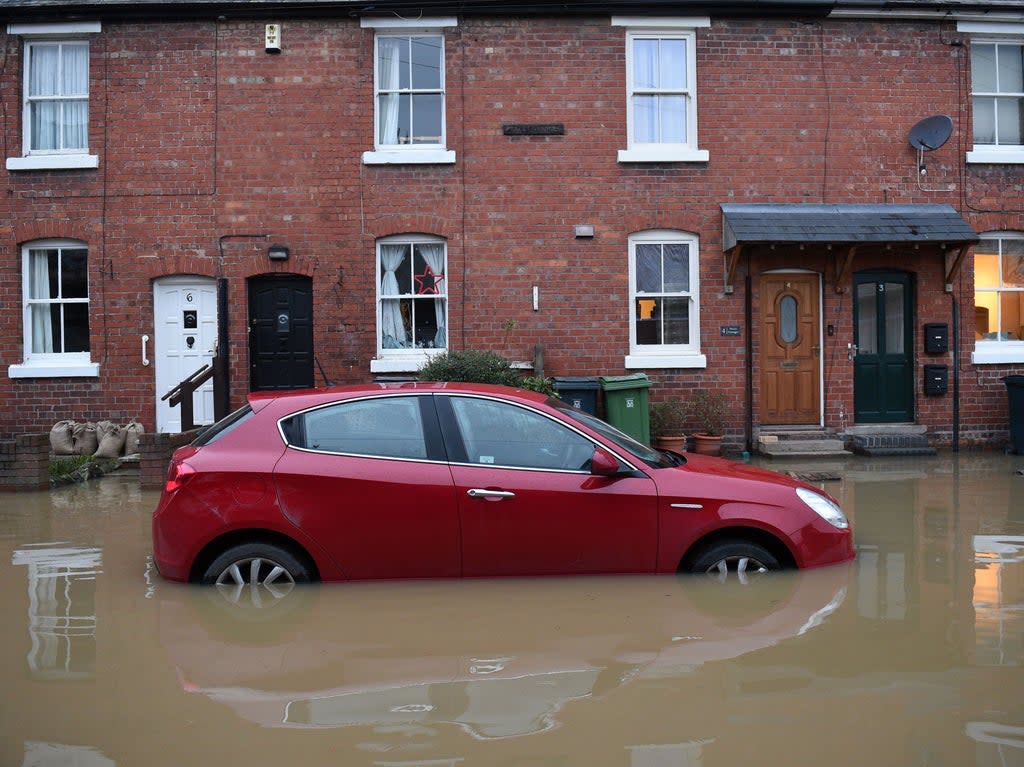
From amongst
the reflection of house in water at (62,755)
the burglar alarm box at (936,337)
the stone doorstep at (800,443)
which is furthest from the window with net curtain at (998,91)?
the reflection of house in water at (62,755)

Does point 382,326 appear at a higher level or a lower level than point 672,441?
higher

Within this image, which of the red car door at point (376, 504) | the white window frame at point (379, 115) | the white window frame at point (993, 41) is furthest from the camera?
the white window frame at point (993, 41)

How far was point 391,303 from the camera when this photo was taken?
1395cm

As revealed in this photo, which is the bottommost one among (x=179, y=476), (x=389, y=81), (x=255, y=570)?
(x=255, y=570)

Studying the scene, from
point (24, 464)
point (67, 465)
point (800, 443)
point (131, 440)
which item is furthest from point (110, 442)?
point (800, 443)

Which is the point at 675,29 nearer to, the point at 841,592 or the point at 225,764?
the point at 841,592

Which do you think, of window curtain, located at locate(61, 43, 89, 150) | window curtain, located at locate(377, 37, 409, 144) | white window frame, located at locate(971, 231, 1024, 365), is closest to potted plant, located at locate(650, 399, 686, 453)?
white window frame, located at locate(971, 231, 1024, 365)

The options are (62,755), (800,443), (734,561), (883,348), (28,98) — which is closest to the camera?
(62,755)

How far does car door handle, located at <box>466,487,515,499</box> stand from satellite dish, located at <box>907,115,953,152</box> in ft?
34.9

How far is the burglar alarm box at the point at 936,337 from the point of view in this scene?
547 inches

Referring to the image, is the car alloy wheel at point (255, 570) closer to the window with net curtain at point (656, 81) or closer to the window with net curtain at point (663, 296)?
the window with net curtain at point (663, 296)

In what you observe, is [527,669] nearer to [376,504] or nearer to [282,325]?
[376,504]

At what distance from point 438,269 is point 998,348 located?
8.46m

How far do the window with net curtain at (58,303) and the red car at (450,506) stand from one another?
8927 mm
